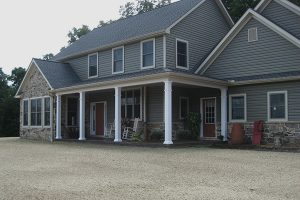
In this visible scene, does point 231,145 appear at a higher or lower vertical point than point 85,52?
lower

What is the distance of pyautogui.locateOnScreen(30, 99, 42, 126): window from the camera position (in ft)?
80.8

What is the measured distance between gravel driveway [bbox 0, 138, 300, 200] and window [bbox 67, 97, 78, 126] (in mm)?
11617

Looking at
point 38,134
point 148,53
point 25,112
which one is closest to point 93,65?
point 148,53

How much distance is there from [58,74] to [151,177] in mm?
17369

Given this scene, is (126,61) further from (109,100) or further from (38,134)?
(38,134)

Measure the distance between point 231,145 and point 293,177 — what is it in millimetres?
8285

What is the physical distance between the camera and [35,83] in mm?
24984

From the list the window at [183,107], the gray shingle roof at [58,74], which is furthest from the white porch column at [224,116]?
the gray shingle roof at [58,74]

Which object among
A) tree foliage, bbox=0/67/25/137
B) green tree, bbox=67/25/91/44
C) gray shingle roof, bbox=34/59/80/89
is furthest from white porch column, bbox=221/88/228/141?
green tree, bbox=67/25/91/44

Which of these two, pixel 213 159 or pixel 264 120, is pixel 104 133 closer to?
pixel 264 120

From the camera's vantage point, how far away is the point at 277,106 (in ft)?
55.4

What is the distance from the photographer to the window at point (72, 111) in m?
24.3

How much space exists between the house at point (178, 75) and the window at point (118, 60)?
6 centimetres

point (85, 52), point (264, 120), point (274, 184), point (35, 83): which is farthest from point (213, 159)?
point (35, 83)
